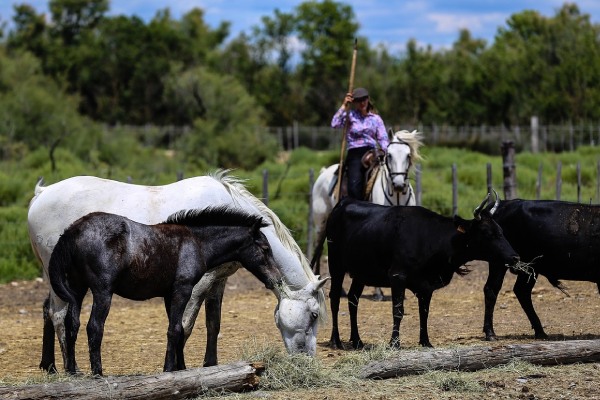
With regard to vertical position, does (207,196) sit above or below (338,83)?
below

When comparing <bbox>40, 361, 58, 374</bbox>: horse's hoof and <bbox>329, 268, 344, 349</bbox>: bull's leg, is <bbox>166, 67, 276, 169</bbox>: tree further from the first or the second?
<bbox>40, 361, 58, 374</bbox>: horse's hoof

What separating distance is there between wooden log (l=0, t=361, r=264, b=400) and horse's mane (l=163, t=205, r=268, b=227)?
1.24 meters

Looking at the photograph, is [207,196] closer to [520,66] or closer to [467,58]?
[520,66]

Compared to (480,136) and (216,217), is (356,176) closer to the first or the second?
(216,217)

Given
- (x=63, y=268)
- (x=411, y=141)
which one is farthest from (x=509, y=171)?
(x=63, y=268)

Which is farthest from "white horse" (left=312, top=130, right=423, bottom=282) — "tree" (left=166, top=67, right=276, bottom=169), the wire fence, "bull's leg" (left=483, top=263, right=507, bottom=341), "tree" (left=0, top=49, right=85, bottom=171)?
the wire fence

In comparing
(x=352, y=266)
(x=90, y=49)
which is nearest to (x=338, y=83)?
(x=90, y=49)

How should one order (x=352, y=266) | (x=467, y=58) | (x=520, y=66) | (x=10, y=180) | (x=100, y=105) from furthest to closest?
(x=100, y=105) → (x=467, y=58) → (x=520, y=66) → (x=10, y=180) → (x=352, y=266)

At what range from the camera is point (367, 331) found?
34.2 ft

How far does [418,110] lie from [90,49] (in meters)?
19.3

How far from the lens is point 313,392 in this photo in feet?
23.0

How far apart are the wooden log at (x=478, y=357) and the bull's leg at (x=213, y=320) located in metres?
1.61

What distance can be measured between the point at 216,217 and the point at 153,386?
1736 millimetres

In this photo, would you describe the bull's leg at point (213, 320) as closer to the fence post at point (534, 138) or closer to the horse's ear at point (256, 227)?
the horse's ear at point (256, 227)
